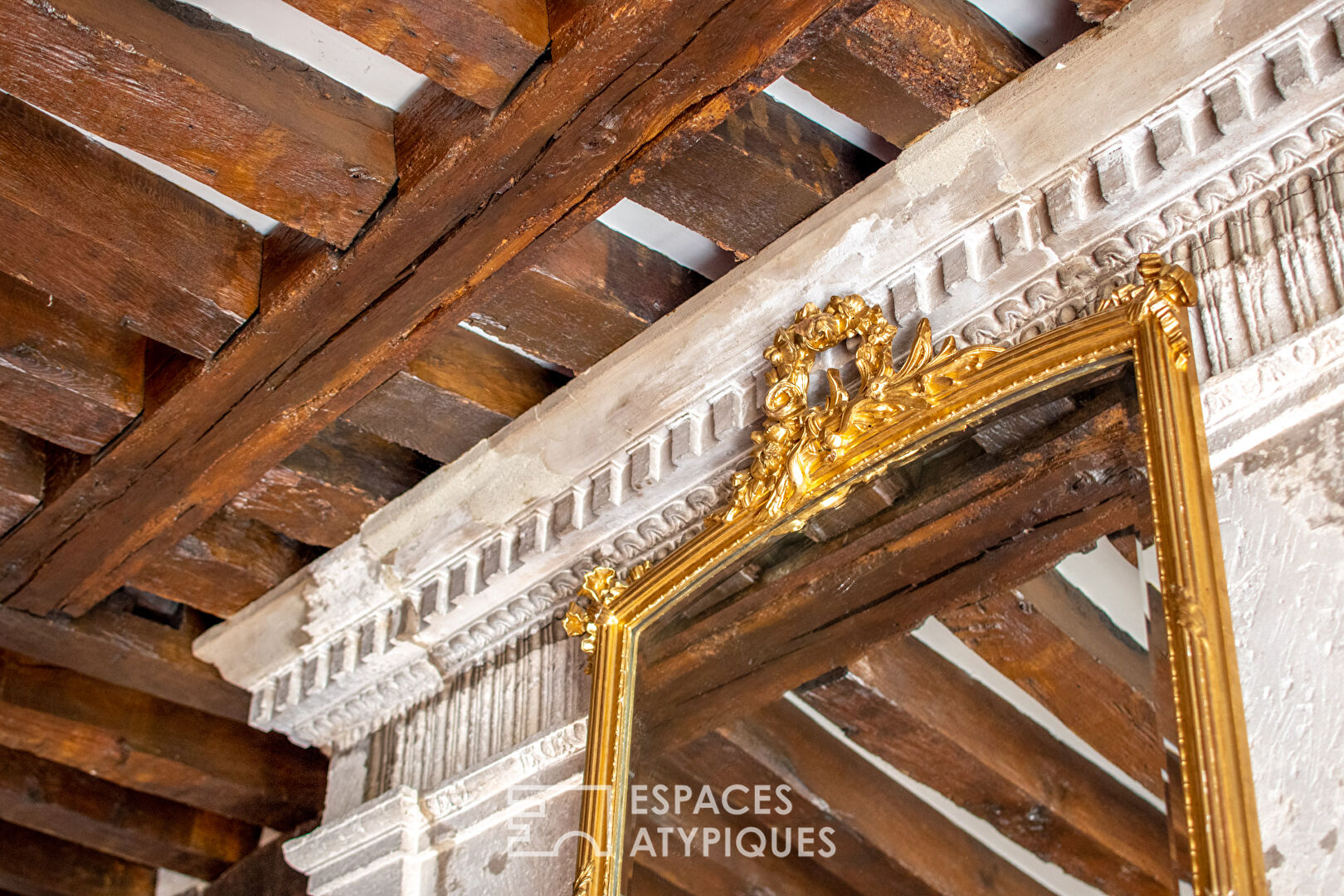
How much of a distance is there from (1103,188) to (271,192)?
40.4 inches

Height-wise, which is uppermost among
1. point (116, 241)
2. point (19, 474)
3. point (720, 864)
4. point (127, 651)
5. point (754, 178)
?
point (754, 178)

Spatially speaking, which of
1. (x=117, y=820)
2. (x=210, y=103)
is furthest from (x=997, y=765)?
(x=117, y=820)

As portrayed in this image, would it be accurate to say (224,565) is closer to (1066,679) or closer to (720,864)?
(720,864)

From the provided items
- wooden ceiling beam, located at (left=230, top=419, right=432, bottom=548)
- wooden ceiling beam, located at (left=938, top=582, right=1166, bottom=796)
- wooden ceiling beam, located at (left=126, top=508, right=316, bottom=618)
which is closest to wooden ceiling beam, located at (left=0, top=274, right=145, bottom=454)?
wooden ceiling beam, located at (left=230, top=419, right=432, bottom=548)

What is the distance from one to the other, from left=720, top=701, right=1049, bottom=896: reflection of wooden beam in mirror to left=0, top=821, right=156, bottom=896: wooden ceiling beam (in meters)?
2.28

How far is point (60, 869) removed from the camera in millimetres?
3295

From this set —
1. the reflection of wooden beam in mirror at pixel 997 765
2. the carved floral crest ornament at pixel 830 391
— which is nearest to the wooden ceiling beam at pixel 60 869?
the carved floral crest ornament at pixel 830 391

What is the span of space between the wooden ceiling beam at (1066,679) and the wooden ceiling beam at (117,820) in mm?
2234

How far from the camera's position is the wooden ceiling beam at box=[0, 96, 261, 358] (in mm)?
1774

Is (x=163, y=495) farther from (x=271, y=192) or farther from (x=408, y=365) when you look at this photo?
(x=271, y=192)

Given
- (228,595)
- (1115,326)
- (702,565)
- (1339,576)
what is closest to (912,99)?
(1115,326)

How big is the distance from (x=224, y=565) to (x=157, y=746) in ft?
1.94

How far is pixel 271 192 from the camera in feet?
5.70

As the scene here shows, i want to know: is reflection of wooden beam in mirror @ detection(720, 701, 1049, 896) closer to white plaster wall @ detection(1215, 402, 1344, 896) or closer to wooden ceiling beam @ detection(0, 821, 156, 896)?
white plaster wall @ detection(1215, 402, 1344, 896)
